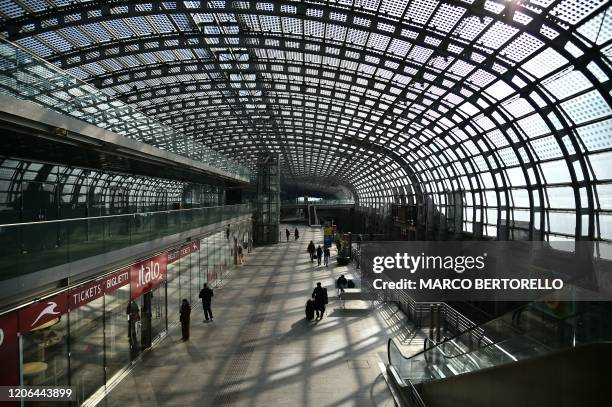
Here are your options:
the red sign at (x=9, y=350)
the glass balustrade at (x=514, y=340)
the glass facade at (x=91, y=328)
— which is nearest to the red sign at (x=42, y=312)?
the glass facade at (x=91, y=328)

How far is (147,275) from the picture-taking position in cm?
1166

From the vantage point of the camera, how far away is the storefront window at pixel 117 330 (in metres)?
9.44

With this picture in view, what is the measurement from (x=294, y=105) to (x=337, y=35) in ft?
43.4

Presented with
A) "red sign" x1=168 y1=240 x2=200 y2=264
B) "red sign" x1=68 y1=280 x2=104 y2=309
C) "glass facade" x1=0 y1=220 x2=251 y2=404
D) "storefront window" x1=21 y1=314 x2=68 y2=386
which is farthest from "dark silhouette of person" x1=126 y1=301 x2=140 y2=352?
"red sign" x1=168 y1=240 x2=200 y2=264

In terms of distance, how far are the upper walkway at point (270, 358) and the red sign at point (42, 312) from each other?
2.32 meters

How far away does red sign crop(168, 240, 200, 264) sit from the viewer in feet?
45.7

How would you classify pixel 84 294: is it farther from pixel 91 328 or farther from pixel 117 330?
pixel 117 330

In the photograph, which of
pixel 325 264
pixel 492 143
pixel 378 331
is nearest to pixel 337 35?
pixel 492 143

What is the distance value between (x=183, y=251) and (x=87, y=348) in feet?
22.7

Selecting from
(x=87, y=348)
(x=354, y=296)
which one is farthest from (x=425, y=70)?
(x=87, y=348)

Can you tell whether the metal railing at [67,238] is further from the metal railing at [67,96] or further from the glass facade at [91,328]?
the metal railing at [67,96]

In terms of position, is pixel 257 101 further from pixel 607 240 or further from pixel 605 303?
pixel 605 303

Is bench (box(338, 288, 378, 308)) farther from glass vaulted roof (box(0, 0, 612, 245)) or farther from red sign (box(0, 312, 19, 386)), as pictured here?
red sign (box(0, 312, 19, 386))

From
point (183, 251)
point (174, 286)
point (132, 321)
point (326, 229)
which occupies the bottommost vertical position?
point (132, 321)
